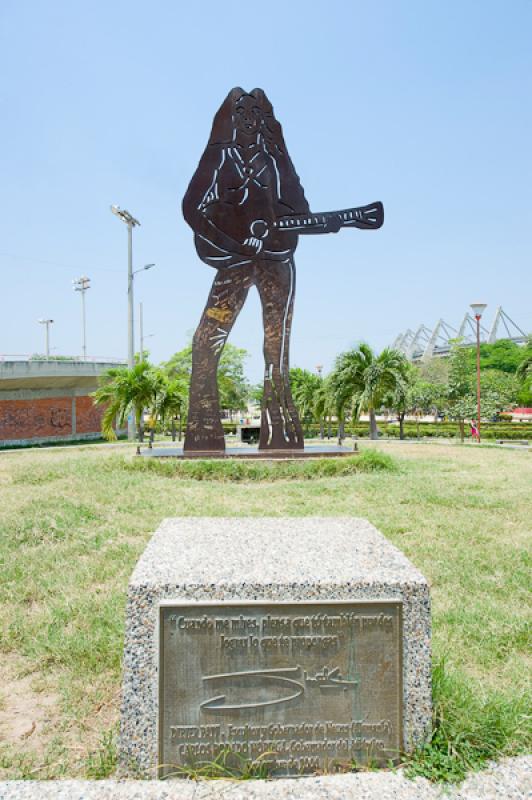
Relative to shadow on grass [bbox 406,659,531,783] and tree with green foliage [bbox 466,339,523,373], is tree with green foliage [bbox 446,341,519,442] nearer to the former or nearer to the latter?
tree with green foliage [bbox 466,339,523,373]

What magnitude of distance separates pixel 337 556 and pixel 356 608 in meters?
0.31

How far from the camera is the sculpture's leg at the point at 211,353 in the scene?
36.8 ft

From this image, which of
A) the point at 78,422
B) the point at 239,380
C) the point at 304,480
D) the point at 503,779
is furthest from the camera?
the point at 239,380

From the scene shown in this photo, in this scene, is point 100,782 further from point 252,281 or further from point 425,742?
point 252,281

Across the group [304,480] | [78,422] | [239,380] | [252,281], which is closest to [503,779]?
[304,480]

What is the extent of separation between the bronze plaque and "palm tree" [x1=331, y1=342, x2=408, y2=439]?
764 inches

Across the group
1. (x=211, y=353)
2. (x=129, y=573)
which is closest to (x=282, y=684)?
(x=129, y=573)

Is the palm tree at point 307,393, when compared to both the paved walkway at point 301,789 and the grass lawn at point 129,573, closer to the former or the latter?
the grass lawn at point 129,573

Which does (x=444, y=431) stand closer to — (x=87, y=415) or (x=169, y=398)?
(x=87, y=415)

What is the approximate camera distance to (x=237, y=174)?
434 inches

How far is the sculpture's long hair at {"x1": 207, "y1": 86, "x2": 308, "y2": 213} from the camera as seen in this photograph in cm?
1106
